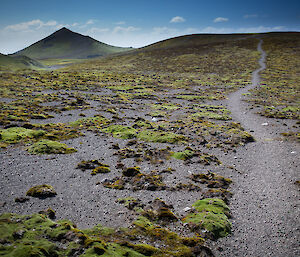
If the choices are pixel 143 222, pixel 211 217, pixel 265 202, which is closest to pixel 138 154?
pixel 143 222

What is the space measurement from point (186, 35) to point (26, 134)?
193824 millimetres

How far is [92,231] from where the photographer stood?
9.43m

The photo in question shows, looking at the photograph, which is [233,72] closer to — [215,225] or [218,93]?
[218,93]

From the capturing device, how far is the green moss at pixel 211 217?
1007 cm

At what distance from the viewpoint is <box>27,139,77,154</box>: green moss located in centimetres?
1708

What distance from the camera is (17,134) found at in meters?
19.4

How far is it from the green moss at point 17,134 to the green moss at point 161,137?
9684 millimetres

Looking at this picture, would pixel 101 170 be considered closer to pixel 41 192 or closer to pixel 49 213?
pixel 41 192

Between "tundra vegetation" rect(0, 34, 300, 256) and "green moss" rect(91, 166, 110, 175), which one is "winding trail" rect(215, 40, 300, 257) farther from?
"green moss" rect(91, 166, 110, 175)

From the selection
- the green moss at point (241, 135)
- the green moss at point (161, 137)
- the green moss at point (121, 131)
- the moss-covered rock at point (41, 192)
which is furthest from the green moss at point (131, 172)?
the green moss at point (241, 135)

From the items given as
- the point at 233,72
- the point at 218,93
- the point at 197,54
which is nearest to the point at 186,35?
the point at 197,54

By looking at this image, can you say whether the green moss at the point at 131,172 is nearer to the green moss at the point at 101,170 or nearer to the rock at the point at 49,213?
the green moss at the point at 101,170

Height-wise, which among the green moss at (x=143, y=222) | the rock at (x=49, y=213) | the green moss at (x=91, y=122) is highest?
the green moss at (x=91, y=122)

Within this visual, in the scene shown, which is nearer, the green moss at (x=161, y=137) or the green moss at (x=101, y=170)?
the green moss at (x=101, y=170)
